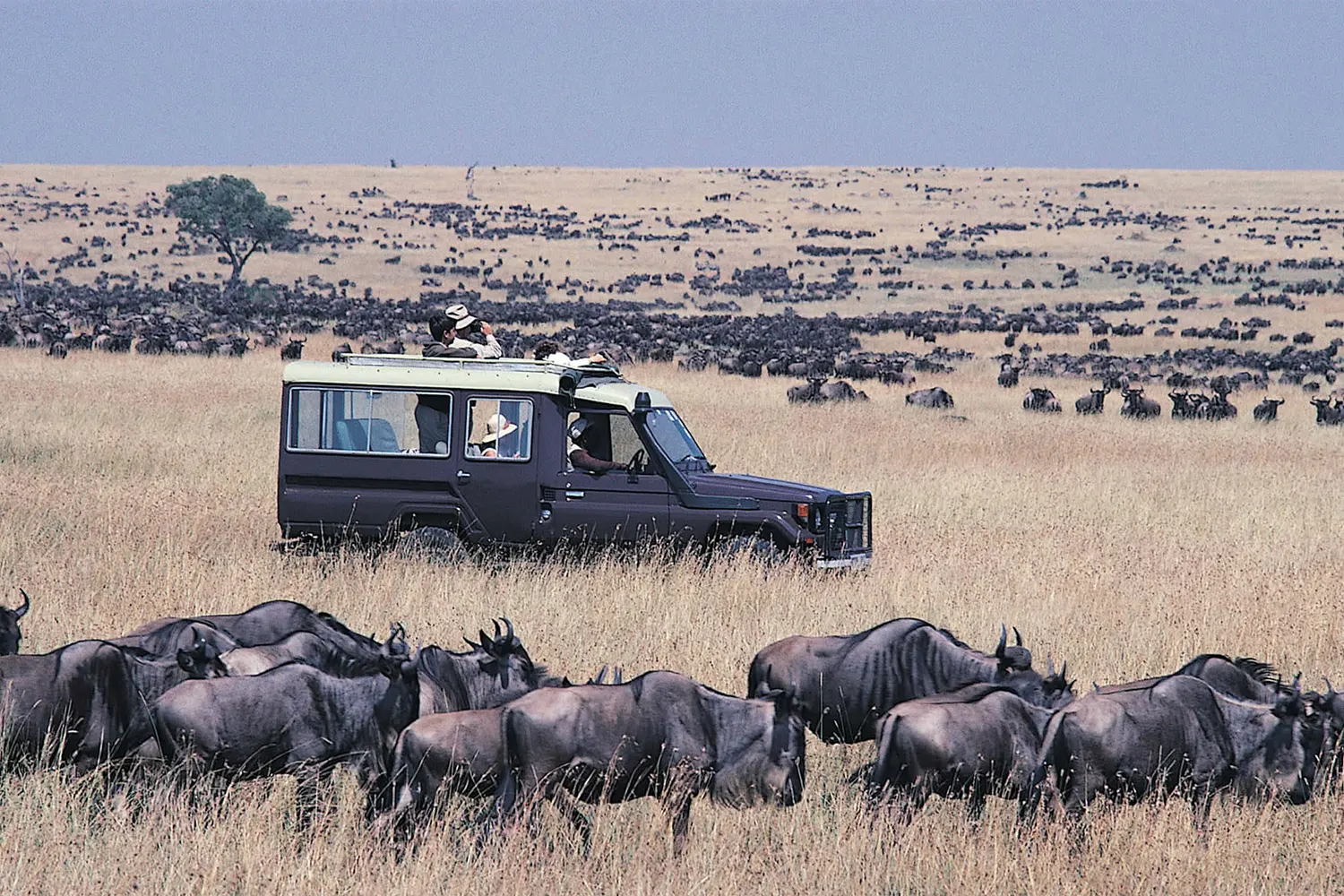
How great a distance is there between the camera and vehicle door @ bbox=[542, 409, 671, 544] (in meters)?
11.9

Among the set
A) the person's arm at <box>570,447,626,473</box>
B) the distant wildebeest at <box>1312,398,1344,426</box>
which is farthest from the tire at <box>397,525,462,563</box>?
the distant wildebeest at <box>1312,398,1344,426</box>

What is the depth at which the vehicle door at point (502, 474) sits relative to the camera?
11.9m

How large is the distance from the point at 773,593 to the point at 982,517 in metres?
5.68

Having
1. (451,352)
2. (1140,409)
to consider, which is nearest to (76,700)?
(451,352)

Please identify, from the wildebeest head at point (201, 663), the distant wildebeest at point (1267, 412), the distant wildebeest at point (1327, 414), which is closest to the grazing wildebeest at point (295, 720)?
the wildebeest head at point (201, 663)

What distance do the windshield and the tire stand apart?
1.75 metres

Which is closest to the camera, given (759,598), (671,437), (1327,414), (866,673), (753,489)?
(866,673)

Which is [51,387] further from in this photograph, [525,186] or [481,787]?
[525,186]

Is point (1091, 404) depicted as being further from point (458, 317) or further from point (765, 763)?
point (765, 763)

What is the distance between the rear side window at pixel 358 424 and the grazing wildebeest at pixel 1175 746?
6423mm

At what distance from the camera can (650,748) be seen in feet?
20.7

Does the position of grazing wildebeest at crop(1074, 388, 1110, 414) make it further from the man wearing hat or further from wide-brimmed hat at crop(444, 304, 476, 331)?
wide-brimmed hat at crop(444, 304, 476, 331)

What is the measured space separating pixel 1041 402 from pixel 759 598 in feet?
63.4

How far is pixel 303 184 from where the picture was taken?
148 m
